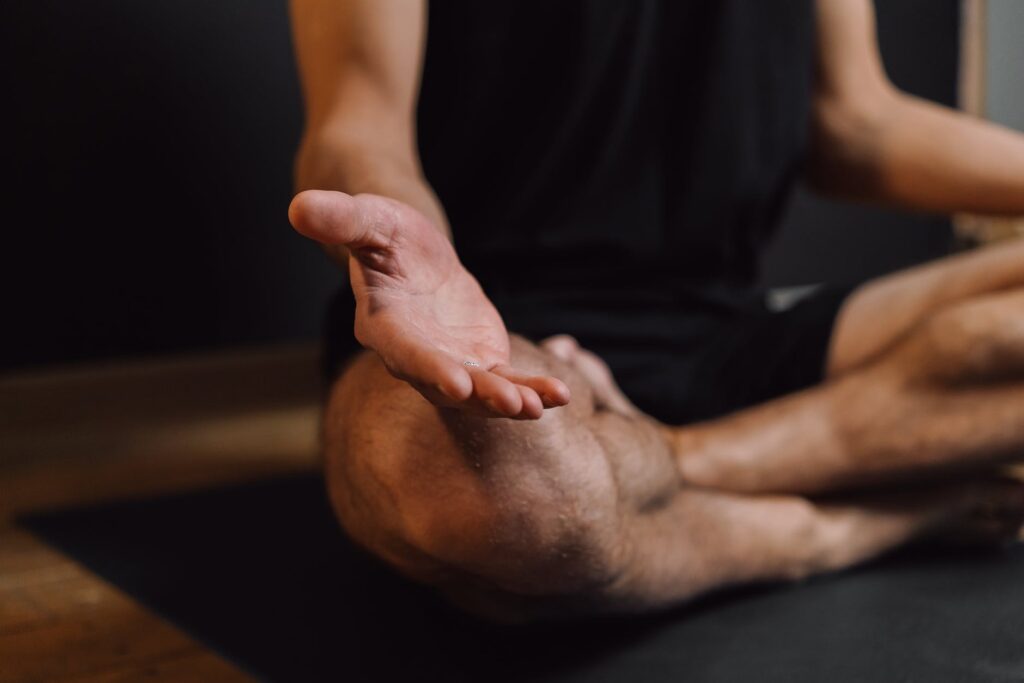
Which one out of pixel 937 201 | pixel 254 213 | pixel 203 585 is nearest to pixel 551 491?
pixel 203 585

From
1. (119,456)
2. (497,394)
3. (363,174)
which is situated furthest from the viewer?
(119,456)

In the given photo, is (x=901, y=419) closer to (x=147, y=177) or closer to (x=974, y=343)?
(x=974, y=343)

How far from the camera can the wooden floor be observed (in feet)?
3.11

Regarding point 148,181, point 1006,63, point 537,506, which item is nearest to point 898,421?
point 537,506

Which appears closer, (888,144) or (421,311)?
(421,311)

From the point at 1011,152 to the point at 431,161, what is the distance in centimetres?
71

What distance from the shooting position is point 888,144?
1451 mm

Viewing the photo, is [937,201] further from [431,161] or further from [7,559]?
[7,559]

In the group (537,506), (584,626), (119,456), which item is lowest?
(119,456)

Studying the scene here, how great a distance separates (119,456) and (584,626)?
1095 millimetres

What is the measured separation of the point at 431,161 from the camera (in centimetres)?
125

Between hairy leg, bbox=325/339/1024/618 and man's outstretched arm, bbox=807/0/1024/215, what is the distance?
578mm

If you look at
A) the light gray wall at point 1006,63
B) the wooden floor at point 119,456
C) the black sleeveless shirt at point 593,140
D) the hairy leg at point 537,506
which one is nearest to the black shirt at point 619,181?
the black sleeveless shirt at point 593,140

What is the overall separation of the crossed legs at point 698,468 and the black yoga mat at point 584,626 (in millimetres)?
40
